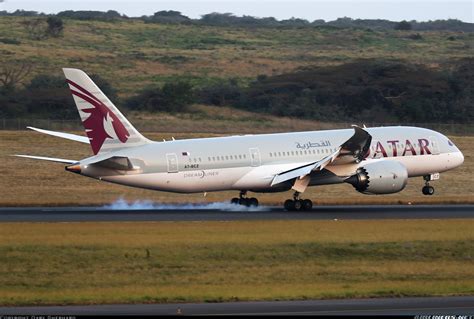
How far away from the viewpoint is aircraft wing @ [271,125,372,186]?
5191 centimetres

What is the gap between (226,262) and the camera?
34.8m

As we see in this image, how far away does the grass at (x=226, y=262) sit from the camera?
99.0 ft

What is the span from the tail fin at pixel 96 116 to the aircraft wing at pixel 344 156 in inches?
301

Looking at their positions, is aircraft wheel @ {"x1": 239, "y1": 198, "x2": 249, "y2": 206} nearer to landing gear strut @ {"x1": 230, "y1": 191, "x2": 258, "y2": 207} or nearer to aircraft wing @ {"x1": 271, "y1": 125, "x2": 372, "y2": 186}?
landing gear strut @ {"x1": 230, "y1": 191, "x2": 258, "y2": 207}

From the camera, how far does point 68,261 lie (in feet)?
113

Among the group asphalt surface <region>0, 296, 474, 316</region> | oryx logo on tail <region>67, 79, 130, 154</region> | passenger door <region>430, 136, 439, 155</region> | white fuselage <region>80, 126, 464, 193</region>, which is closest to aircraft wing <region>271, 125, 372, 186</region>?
white fuselage <region>80, 126, 464, 193</region>

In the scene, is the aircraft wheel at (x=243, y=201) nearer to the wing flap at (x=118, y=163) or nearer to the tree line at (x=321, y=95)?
the wing flap at (x=118, y=163)

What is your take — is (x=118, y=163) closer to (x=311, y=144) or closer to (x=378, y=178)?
(x=311, y=144)

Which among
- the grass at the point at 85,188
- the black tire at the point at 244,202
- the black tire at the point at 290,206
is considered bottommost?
the grass at the point at 85,188

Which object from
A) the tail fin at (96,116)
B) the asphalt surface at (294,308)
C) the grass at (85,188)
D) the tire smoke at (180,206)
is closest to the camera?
the asphalt surface at (294,308)

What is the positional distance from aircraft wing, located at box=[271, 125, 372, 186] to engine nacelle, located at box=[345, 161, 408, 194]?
68cm

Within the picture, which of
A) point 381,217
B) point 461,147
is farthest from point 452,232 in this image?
point 461,147

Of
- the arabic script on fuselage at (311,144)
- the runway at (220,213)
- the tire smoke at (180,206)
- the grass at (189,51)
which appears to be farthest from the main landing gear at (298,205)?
the grass at (189,51)

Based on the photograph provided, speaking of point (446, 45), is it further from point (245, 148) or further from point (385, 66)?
point (245, 148)
